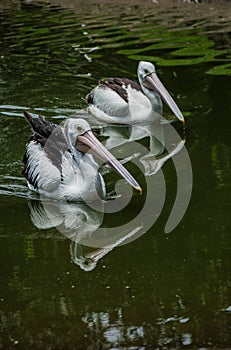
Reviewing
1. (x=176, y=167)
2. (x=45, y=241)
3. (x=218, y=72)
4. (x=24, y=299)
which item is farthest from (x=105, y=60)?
(x=24, y=299)

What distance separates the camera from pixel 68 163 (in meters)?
5.75

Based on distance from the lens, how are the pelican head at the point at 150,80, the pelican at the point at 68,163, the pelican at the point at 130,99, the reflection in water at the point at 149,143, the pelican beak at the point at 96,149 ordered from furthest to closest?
the pelican at the point at 130,99
the pelican head at the point at 150,80
the reflection in water at the point at 149,143
the pelican at the point at 68,163
the pelican beak at the point at 96,149

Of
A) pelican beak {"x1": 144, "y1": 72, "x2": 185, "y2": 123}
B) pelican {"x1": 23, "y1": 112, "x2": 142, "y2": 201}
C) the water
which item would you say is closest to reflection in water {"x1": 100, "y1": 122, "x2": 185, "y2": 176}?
the water

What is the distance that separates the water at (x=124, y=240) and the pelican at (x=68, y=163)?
0.14 m

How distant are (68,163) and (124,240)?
1018mm

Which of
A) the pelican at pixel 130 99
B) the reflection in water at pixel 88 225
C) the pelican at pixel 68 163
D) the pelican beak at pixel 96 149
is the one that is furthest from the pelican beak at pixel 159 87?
the pelican beak at pixel 96 149

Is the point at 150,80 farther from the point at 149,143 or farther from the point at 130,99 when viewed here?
the point at 149,143

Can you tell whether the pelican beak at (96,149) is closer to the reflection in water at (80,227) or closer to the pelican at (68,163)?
the pelican at (68,163)

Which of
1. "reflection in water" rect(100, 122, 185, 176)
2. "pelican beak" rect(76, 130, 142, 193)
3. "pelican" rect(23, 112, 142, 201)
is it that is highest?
"pelican beak" rect(76, 130, 142, 193)

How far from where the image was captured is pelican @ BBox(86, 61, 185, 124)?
7828 millimetres

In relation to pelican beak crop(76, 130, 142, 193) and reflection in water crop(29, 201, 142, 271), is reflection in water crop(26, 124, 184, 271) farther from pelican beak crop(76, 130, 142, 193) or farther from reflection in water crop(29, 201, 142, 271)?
pelican beak crop(76, 130, 142, 193)

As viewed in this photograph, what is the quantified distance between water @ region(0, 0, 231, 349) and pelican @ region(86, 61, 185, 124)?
0.57 feet

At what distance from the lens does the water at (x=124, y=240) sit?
391cm

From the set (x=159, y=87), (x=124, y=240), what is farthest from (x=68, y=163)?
(x=159, y=87)
